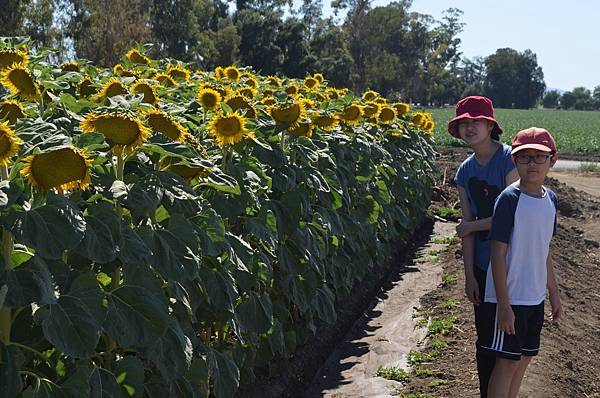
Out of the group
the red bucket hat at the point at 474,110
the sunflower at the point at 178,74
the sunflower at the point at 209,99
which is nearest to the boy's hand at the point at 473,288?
the red bucket hat at the point at 474,110

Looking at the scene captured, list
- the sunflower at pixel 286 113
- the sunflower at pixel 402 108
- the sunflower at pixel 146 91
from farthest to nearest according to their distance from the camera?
the sunflower at pixel 402 108 → the sunflower at pixel 286 113 → the sunflower at pixel 146 91

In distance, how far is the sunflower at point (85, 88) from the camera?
168 inches

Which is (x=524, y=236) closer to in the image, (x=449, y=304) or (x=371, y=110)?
(x=449, y=304)

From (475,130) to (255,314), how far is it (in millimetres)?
1421

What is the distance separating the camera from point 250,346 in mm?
4371

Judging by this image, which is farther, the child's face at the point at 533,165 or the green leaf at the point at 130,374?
the child's face at the point at 533,165

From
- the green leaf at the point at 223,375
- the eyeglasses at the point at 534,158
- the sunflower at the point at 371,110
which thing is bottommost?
the green leaf at the point at 223,375

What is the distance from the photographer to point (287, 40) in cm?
4984

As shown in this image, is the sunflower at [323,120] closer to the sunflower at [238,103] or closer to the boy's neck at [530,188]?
the sunflower at [238,103]

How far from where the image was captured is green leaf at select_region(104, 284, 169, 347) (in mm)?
2701

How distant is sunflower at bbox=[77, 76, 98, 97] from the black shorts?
216cm

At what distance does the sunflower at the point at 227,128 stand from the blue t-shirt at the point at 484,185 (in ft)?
4.26

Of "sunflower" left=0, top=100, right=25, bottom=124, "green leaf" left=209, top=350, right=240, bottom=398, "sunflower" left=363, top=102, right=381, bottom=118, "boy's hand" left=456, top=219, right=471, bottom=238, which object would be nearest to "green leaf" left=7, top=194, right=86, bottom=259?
"sunflower" left=0, top=100, right=25, bottom=124

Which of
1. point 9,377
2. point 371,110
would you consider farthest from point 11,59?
point 371,110
